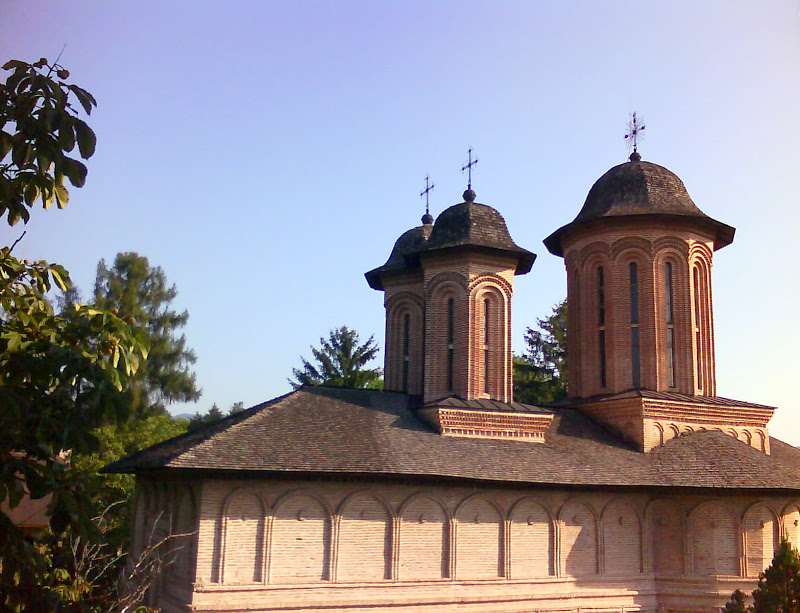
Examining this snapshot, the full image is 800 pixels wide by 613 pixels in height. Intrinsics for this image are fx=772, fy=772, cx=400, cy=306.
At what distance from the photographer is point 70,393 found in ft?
13.2

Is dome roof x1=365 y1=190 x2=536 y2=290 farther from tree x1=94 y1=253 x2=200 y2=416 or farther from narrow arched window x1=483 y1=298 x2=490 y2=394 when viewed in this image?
tree x1=94 y1=253 x2=200 y2=416

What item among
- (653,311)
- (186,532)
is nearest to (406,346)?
(653,311)

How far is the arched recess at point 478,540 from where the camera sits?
1370 centimetres

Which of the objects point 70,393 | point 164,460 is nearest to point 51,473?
point 70,393

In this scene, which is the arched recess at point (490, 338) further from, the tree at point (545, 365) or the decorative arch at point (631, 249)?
the tree at point (545, 365)

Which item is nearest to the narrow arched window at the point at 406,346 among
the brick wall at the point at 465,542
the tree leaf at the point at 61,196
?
the brick wall at the point at 465,542

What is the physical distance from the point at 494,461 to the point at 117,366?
1110cm

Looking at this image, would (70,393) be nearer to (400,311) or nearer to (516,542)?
(516,542)

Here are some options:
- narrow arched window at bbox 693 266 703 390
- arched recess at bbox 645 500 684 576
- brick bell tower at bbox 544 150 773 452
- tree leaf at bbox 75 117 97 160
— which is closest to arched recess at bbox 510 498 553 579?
arched recess at bbox 645 500 684 576

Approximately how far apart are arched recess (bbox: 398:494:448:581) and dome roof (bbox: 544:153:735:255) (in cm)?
849

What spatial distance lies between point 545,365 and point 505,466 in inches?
734

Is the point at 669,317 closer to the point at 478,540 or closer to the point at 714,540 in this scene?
the point at 714,540

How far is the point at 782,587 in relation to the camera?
12.2 m

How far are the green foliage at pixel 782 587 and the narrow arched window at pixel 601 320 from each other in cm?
653
